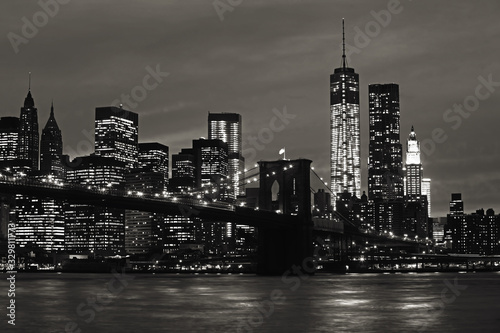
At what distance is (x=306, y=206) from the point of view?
101 meters

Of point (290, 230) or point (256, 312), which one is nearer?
point (256, 312)

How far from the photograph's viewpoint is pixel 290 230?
97.6 metres

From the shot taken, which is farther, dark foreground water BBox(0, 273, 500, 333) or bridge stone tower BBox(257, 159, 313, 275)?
bridge stone tower BBox(257, 159, 313, 275)

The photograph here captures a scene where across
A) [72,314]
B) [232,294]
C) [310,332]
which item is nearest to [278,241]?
[232,294]

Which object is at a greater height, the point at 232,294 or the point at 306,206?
the point at 306,206

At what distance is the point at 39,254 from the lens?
191750mm

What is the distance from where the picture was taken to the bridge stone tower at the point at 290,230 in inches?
3824

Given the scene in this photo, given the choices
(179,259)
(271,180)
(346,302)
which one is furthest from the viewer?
(179,259)

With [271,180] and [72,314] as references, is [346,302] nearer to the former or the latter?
[72,314]

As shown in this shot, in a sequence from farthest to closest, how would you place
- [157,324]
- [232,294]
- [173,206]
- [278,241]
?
[278,241] → [173,206] → [232,294] → [157,324]

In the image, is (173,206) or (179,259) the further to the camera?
(179,259)

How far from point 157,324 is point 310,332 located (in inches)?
271

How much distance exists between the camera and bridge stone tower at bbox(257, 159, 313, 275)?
9712 cm

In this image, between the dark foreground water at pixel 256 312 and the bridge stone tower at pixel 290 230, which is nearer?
the dark foreground water at pixel 256 312
